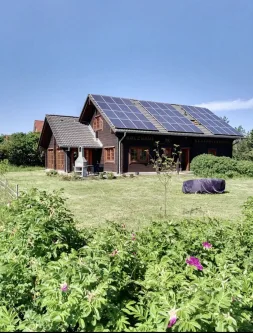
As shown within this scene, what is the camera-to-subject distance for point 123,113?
20625 mm

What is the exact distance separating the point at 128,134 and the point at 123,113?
2.20 meters

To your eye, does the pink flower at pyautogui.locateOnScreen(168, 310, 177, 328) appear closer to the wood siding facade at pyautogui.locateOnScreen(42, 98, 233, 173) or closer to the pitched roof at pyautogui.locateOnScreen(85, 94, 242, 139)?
the pitched roof at pyautogui.locateOnScreen(85, 94, 242, 139)

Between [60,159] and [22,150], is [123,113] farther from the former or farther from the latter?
[22,150]

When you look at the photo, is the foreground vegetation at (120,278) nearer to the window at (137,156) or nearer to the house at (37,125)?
the window at (137,156)

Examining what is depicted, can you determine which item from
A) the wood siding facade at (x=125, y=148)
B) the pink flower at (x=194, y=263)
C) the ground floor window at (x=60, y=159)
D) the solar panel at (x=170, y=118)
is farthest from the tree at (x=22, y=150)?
the pink flower at (x=194, y=263)

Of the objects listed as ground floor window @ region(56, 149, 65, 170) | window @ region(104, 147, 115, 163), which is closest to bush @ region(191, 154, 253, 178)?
window @ region(104, 147, 115, 163)

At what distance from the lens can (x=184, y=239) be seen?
112 inches

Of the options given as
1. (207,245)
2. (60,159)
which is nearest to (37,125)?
(60,159)

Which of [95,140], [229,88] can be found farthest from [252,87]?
[95,140]

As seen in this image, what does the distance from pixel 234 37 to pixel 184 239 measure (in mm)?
14714

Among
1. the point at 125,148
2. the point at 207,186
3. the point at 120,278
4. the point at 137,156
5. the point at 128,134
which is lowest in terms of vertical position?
the point at 207,186

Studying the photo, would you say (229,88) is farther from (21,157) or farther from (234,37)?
(21,157)

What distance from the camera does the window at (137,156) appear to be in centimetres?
1997

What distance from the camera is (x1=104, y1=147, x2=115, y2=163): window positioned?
66.5 feet
